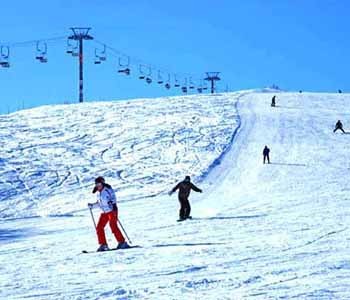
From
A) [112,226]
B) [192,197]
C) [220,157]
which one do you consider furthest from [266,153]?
[112,226]

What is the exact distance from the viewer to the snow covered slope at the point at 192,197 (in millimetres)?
10906

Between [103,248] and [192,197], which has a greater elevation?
[192,197]

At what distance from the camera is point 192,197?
1101 inches

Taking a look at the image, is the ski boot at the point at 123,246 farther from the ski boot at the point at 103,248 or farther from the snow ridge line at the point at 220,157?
the snow ridge line at the point at 220,157

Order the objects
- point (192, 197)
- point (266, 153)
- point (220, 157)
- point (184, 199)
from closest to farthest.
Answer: point (184, 199) < point (192, 197) < point (266, 153) < point (220, 157)

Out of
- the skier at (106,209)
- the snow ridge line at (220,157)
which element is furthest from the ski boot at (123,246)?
the snow ridge line at (220,157)

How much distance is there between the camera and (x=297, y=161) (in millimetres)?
37469

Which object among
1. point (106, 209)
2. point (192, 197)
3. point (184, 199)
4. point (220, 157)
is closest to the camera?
point (106, 209)

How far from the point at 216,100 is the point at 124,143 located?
21.5 m

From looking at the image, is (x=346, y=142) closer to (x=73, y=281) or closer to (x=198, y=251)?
(x=198, y=251)

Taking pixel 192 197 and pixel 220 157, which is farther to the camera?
pixel 220 157

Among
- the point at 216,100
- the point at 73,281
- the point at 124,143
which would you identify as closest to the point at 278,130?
the point at 124,143

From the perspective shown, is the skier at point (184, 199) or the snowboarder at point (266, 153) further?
the snowboarder at point (266, 153)

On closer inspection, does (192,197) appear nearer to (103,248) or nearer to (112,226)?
(112,226)
